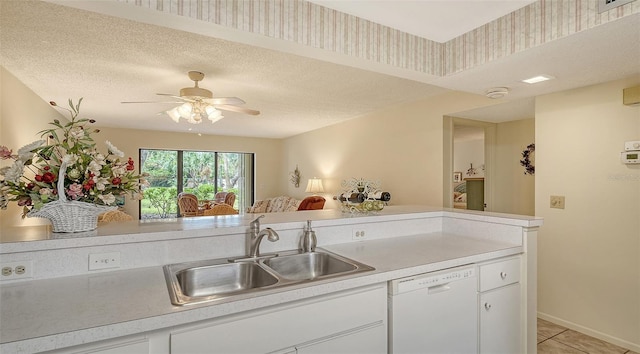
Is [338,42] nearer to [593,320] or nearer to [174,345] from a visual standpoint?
[174,345]

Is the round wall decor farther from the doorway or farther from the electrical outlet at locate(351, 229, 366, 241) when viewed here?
the electrical outlet at locate(351, 229, 366, 241)

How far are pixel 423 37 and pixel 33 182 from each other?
2.47 metres

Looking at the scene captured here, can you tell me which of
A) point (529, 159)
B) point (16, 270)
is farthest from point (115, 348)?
point (529, 159)

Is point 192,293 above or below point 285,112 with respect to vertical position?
below

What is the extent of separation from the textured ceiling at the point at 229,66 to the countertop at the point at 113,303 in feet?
4.05

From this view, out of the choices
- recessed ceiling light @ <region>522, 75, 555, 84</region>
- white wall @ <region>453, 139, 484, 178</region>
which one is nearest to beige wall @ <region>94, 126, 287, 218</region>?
white wall @ <region>453, 139, 484, 178</region>

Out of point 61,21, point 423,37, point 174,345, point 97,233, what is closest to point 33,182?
point 97,233

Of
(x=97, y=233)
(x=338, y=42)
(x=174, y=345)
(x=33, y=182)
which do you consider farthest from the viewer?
(x=338, y=42)

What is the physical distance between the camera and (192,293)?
146 cm

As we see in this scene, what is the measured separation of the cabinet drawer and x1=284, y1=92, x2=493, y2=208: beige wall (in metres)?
1.83

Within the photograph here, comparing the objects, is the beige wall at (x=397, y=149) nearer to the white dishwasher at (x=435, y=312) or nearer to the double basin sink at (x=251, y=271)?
the white dishwasher at (x=435, y=312)

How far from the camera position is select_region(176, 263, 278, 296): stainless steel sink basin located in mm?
1453

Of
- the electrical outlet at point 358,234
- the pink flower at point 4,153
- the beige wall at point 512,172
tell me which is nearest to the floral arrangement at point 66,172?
the pink flower at point 4,153

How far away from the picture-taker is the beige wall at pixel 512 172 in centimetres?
387
